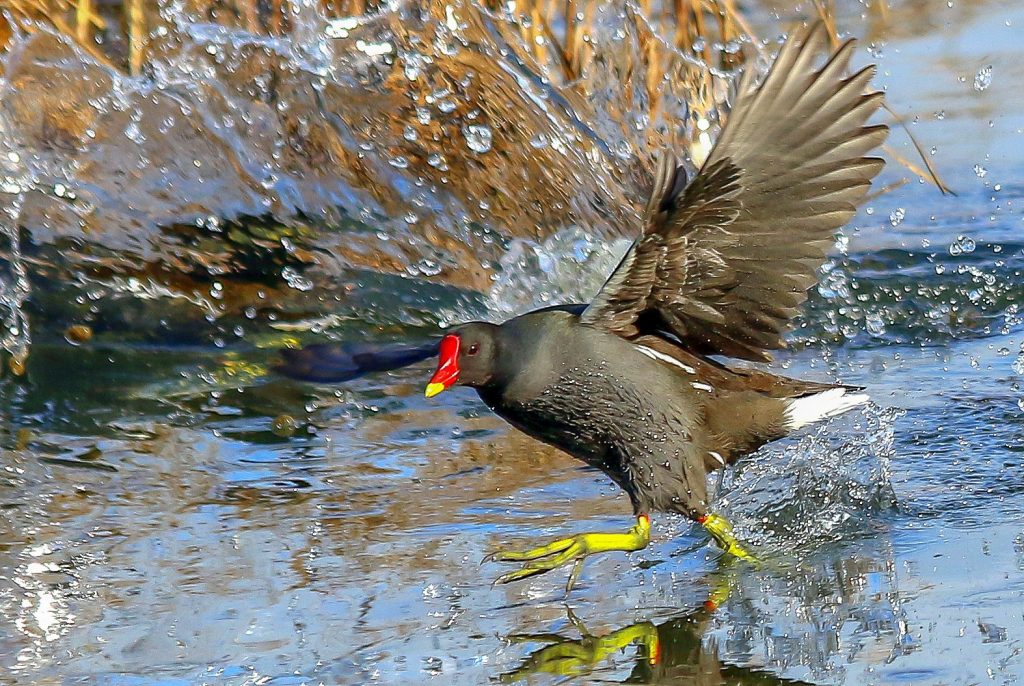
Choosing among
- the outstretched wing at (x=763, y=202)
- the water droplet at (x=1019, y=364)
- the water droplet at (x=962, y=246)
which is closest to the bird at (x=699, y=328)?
the outstretched wing at (x=763, y=202)

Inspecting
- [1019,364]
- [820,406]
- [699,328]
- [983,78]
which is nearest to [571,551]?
[699,328]

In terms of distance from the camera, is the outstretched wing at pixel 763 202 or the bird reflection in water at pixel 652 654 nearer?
the bird reflection in water at pixel 652 654

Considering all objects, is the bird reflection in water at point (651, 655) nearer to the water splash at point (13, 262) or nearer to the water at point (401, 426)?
the water at point (401, 426)

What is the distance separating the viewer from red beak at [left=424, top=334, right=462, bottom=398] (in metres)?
3.32

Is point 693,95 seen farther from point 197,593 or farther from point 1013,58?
point 197,593

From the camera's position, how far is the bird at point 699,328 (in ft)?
10.4

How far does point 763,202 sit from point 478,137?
2.84 metres

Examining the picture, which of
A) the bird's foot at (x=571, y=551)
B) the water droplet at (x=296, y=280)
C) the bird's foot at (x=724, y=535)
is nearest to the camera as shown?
the bird's foot at (x=571, y=551)

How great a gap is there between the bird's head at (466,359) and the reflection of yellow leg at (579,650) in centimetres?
67

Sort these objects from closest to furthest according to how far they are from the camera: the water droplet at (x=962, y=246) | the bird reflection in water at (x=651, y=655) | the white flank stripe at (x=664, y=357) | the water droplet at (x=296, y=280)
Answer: the bird reflection in water at (x=651, y=655), the white flank stripe at (x=664, y=357), the water droplet at (x=296, y=280), the water droplet at (x=962, y=246)

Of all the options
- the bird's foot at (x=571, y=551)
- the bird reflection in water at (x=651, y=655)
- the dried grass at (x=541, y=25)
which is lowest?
Result: the bird reflection in water at (x=651, y=655)

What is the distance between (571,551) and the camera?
10.5 feet


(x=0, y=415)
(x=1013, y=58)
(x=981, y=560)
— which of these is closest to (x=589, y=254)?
(x=0, y=415)

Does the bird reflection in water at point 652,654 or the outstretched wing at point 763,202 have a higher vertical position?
the outstretched wing at point 763,202
